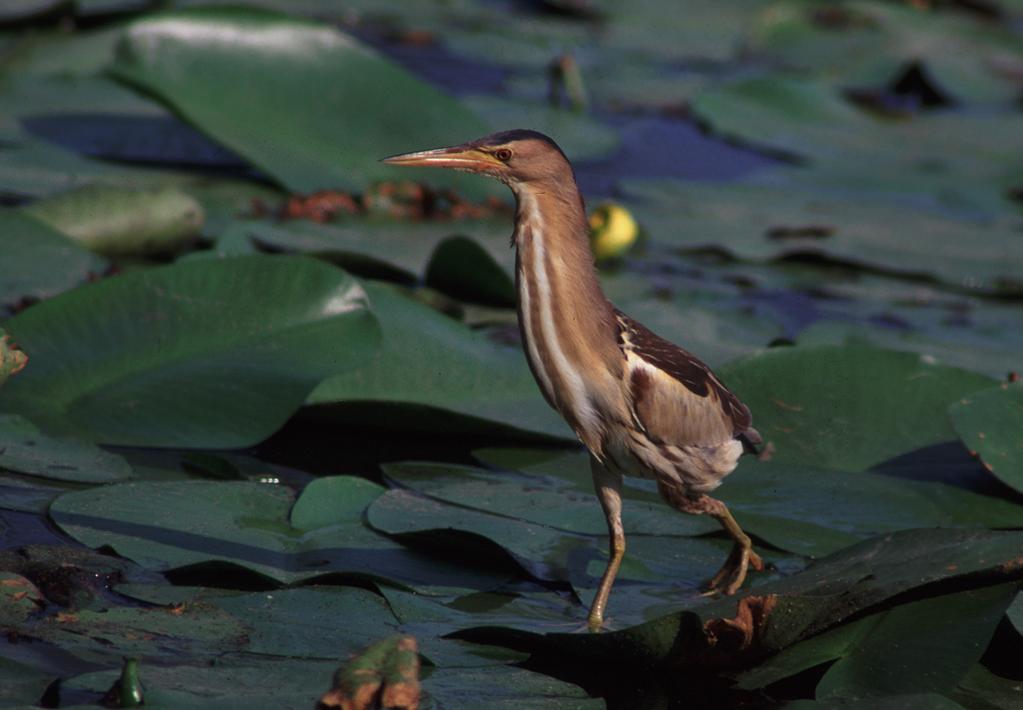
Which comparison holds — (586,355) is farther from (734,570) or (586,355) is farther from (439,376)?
(439,376)

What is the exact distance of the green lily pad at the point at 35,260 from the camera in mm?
4437

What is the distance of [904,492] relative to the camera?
4047mm

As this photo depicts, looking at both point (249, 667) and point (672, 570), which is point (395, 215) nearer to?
point (672, 570)

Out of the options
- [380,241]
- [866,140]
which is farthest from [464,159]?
[866,140]

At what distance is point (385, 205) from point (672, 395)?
2.63 metres

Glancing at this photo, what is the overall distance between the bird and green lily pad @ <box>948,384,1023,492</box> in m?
0.81

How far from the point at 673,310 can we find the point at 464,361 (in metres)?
1.07

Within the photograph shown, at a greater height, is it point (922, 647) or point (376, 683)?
point (376, 683)

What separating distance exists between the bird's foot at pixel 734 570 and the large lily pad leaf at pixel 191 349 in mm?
1080

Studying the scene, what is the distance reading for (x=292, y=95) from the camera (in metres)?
5.90

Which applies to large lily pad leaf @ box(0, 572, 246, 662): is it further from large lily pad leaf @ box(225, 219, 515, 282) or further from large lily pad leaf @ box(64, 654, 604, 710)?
large lily pad leaf @ box(225, 219, 515, 282)

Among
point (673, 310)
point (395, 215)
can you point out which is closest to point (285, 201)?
point (395, 215)

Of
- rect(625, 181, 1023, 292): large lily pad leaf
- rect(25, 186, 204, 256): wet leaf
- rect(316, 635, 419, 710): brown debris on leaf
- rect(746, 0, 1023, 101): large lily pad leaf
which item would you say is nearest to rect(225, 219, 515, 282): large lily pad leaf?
rect(25, 186, 204, 256): wet leaf

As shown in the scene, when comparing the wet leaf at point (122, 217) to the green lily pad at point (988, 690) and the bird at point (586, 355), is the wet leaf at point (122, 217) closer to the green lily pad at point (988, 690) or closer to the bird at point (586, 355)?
the bird at point (586, 355)
